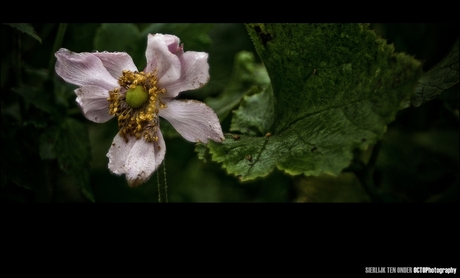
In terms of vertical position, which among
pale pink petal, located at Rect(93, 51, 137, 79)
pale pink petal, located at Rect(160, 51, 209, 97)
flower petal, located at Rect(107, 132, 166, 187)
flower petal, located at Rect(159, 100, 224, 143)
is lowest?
flower petal, located at Rect(107, 132, 166, 187)

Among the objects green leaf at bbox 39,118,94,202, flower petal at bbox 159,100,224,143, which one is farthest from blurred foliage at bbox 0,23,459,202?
flower petal at bbox 159,100,224,143

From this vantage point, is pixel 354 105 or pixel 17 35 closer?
pixel 354 105

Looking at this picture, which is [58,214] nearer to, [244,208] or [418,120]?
[244,208]

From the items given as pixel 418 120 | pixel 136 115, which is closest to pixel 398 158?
pixel 418 120

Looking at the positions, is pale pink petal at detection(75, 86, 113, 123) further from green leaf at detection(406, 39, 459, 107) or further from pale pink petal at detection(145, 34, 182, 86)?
green leaf at detection(406, 39, 459, 107)

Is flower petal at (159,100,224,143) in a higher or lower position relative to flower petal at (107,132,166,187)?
higher

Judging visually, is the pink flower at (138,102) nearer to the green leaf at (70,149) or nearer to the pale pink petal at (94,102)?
the pale pink petal at (94,102)
